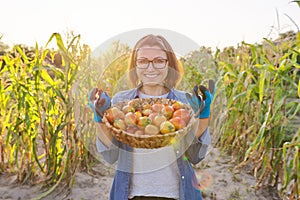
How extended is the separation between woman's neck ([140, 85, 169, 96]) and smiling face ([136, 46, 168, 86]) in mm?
84

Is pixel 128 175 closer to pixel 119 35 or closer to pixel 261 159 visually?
pixel 119 35

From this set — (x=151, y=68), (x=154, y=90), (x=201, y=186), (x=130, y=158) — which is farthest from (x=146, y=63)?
(x=201, y=186)

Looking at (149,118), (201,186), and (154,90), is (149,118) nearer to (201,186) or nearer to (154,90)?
(154,90)

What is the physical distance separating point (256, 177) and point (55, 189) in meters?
1.34

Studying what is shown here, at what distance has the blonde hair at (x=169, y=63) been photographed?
43.6 inches

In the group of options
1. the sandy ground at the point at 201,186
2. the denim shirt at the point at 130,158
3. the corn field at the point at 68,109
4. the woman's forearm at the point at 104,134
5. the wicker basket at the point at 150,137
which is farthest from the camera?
the sandy ground at the point at 201,186

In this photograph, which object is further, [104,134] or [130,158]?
[130,158]

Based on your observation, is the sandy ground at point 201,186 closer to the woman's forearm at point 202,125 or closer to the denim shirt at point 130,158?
the denim shirt at point 130,158

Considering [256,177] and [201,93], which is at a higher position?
[201,93]

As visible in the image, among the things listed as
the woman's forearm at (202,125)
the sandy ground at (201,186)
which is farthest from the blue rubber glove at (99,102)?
the sandy ground at (201,186)

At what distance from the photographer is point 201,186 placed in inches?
104

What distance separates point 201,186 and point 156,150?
5.40 feet

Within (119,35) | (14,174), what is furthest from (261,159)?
(119,35)

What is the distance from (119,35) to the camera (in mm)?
939
